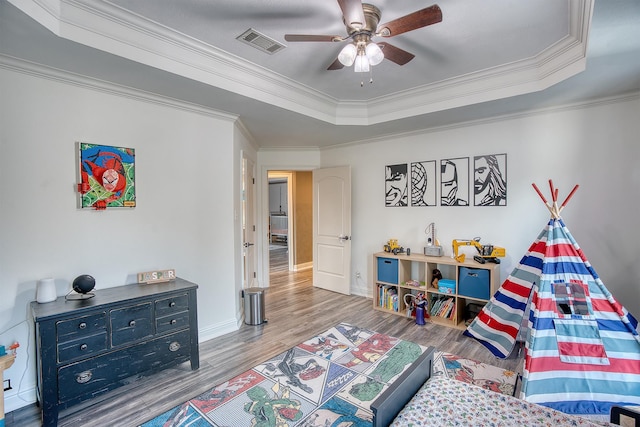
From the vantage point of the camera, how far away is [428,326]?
3658 millimetres

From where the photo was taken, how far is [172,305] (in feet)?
8.46

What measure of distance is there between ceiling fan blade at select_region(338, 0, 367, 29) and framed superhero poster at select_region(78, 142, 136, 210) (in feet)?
7.17

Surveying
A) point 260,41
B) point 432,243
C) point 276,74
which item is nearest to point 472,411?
point 260,41


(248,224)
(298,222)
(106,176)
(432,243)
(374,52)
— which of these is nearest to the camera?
(374,52)

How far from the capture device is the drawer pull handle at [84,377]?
210 centimetres

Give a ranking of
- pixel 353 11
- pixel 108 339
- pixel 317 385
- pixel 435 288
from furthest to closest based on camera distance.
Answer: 1. pixel 435 288
2. pixel 317 385
3. pixel 108 339
4. pixel 353 11

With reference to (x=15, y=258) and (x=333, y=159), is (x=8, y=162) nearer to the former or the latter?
(x=15, y=258)

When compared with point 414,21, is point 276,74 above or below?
above

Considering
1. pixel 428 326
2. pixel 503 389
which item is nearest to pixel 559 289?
pixel 503 389


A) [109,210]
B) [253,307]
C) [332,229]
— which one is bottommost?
[253,307]

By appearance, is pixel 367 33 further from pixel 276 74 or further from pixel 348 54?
pixel 276 74

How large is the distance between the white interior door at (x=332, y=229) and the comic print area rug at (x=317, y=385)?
5.71 ft

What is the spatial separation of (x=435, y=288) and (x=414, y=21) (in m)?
3.06

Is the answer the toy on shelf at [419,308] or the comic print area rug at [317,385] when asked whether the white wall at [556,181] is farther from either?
the comic print area rug at [317,385]
